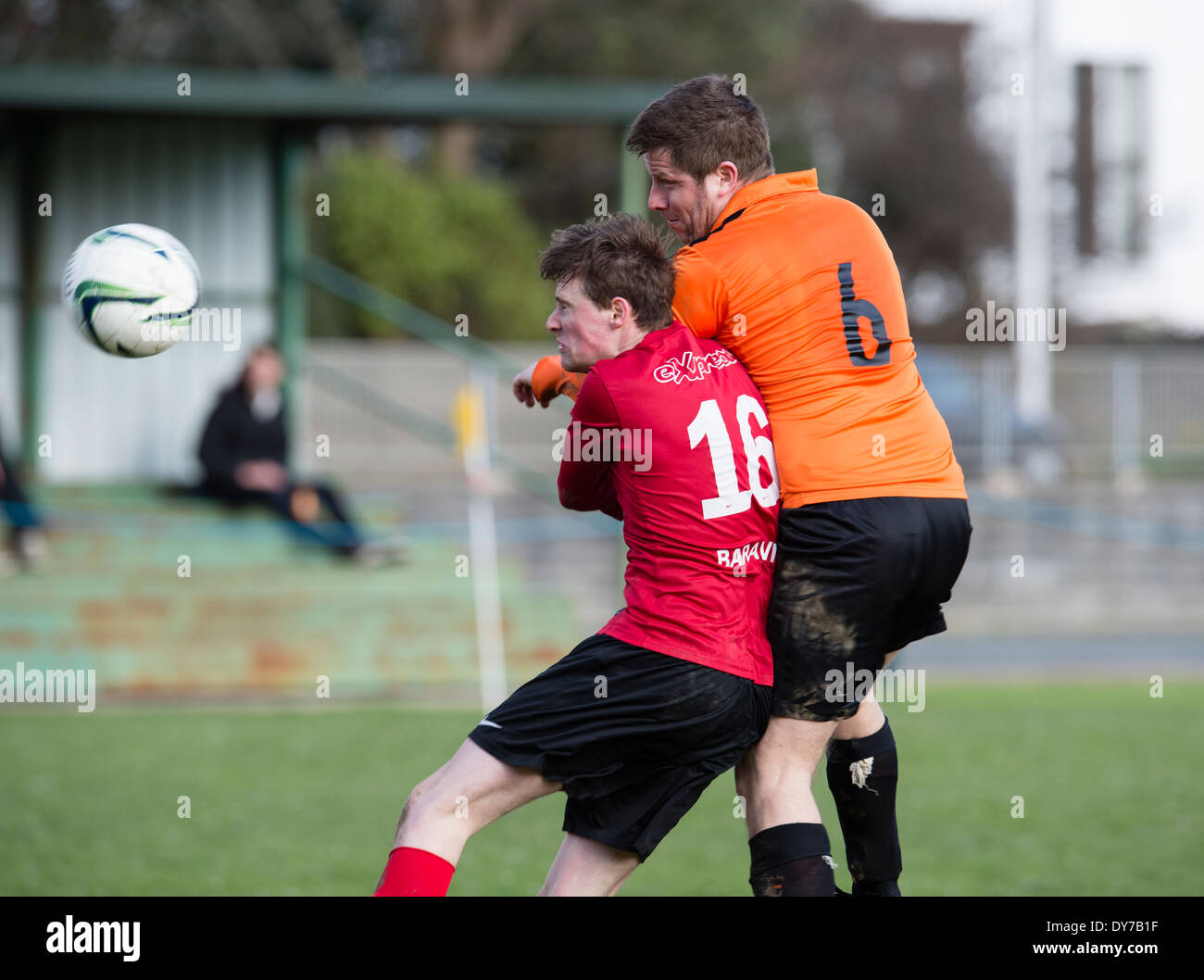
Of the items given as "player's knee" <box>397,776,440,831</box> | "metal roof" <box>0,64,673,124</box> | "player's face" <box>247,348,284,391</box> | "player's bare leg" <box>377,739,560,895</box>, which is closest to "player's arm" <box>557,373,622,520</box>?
"player's bare leg" <box>377,739,560,895</box>

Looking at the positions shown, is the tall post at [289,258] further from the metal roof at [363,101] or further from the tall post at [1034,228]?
the tall post at [1034,228]

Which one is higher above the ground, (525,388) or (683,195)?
(683,195)

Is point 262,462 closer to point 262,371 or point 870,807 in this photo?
point 262,371

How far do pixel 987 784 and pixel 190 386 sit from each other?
870 cm

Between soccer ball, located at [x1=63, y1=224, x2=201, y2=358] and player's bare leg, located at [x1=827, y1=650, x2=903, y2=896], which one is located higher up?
soccer ball, located at [x1=63, y1=224, x2=201, y2=358]

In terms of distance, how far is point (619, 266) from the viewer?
3.61 m

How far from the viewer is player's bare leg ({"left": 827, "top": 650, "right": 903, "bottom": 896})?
4156 millimetres

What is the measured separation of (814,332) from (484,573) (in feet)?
30.5

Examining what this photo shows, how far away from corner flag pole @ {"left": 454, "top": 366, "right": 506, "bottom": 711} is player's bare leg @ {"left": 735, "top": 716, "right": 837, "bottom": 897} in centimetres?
688

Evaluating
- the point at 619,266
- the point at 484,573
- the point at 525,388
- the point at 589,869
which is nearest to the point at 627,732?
the point at 589,869

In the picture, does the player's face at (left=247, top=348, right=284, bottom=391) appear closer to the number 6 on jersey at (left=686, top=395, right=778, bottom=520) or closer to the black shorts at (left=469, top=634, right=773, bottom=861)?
the black shorts at (left=469, top=634, right=773, bottom=861)

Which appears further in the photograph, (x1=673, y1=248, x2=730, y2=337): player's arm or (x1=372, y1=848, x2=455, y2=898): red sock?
(x1=673, y1=248, x2=730, y2=337): player's arm

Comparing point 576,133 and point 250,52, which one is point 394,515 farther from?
point 576,133

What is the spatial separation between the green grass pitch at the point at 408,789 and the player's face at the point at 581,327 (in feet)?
9.93
